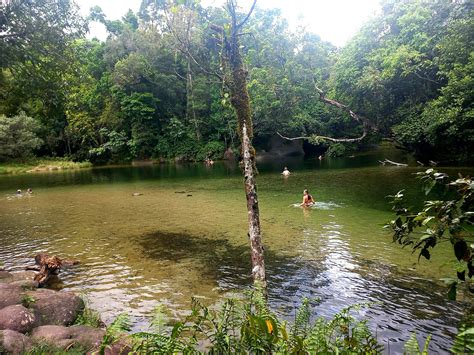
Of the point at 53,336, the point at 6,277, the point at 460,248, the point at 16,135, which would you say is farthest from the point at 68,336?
the point at 16,135

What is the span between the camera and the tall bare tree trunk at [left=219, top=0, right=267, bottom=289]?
630 cm

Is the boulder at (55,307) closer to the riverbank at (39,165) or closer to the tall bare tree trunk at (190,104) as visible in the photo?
the riverbank at (39,165)

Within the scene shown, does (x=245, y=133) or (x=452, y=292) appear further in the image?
(x=245, y=133)

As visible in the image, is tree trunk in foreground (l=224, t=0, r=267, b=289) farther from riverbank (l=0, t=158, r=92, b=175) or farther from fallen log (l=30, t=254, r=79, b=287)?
riverbank (l=0, t=158, r=92, b=175)

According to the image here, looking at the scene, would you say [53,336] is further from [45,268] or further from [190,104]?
[190,104]

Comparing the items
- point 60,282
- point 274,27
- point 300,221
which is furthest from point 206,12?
point 60,282

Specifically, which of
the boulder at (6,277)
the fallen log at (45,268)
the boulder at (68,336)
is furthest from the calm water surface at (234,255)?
the boulder at (68,336)

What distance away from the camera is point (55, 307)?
602cm

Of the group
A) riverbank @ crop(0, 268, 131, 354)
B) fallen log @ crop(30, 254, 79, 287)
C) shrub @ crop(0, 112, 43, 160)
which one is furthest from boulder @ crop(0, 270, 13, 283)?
shrub @ crop(0, 112, 43, 160)

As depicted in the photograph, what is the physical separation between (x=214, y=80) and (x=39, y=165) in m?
37.4

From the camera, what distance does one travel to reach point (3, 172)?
47344 millimetres

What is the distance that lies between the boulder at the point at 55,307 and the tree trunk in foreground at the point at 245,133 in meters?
3.33

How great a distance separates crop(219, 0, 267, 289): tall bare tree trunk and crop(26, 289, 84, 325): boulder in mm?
3326

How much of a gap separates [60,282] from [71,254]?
91.5 inches
